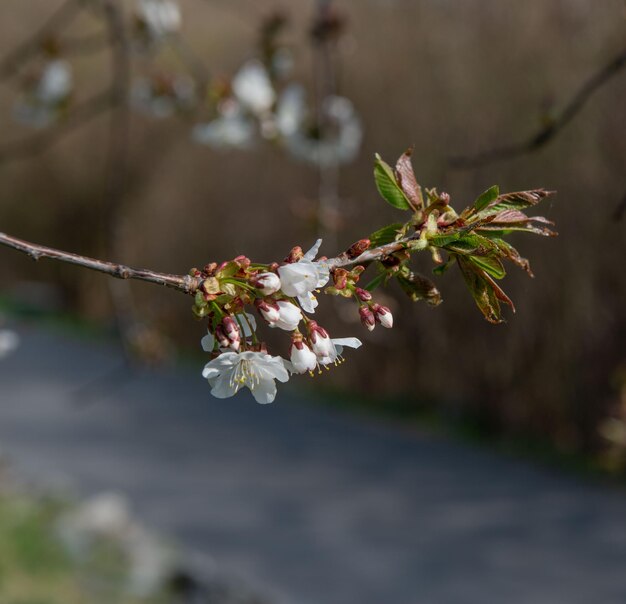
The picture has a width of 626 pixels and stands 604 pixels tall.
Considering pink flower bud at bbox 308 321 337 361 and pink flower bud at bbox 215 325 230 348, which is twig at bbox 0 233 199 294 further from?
pink flower bud at bbox 308 321 337 361

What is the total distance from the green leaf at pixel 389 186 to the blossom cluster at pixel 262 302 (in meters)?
0.10

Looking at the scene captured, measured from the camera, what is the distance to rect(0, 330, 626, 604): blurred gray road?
4023mm

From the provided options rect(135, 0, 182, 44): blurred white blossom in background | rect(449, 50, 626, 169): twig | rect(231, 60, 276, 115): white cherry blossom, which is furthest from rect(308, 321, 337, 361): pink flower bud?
rect(135, 0, 182, 44): blurred white blossom in background

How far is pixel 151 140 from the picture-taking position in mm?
10758

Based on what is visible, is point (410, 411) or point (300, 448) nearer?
point (300, 448)

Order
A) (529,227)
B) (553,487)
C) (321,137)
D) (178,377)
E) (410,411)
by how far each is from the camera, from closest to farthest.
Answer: (529,227)
(321,137)
(553,487)
(410,411)
(178,377)

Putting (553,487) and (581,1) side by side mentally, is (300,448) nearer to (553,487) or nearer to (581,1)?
(553,487)

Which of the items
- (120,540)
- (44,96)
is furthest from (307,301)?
(120,540)

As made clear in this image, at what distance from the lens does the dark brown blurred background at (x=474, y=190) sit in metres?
5.84

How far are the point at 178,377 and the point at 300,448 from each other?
2.66 m

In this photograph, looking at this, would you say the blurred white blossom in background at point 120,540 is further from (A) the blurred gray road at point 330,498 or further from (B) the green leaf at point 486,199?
(B) the green leaf at point 486,199

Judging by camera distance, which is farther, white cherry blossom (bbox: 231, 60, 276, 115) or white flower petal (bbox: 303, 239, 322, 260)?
white cherry blossom (bbox: 231, 60, 276, 115)

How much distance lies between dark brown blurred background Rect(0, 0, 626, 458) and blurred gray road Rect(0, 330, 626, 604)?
24.9 inches

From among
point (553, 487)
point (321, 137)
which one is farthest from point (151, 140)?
point (321, 137)
